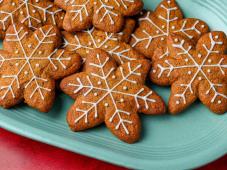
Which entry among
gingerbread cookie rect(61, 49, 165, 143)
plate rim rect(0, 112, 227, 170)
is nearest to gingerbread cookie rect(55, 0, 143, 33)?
gingerbread cookie rect(61, 49, 165, 143)

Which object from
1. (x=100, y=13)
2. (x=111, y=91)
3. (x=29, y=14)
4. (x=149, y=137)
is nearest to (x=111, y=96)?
(x=111, y=91)

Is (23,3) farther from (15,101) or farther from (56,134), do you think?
(56,134)

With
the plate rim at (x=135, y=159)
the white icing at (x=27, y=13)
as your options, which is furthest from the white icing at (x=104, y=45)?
the plate rim at (x=135, y=159)

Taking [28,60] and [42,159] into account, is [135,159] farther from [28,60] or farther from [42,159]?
[28,60]

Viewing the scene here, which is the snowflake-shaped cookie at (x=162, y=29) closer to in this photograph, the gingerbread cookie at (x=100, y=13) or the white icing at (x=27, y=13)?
the gingerbread cookie at (x=100, y=13)

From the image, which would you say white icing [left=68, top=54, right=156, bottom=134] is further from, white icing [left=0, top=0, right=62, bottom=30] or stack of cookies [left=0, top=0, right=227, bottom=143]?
white icing [left=0, top=0, right=62, bottom=30]

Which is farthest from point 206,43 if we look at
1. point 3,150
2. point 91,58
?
→ point 3,150
